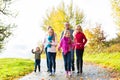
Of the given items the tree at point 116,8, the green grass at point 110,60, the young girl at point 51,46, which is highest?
the tree at point 116,8

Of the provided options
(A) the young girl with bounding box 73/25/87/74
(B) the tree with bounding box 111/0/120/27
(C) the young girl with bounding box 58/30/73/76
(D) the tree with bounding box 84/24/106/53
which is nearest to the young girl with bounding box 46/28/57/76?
(C) the young girl with bounding box 58/30/73/76

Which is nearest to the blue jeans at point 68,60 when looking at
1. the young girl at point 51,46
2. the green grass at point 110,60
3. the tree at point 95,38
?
the young girl at point 51,46

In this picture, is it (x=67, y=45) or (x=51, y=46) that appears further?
(x=51, y=46)

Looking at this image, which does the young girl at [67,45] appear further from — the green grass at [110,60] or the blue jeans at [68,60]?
the green grass at [110,60]

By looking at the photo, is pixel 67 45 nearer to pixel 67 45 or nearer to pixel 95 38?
pixel 67 45

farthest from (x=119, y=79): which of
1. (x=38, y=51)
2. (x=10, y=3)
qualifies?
(x=10, y=3)

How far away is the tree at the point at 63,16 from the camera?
2510 inches

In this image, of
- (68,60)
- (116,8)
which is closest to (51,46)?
(68,60)

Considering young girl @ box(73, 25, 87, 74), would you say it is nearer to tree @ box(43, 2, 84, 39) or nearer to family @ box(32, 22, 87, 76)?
family @ box(32, 22, 87, 76)

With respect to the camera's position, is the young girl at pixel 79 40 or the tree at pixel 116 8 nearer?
the young girl at pixel 79 40

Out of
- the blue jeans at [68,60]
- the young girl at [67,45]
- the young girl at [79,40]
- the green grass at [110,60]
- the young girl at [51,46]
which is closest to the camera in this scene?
the young girl at [67,45]

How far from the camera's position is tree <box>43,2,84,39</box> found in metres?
63.7

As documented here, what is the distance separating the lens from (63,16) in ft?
211

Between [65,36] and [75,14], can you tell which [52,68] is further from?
[75,14]
